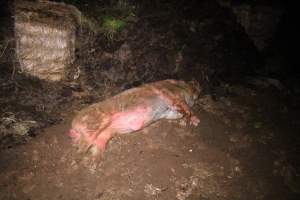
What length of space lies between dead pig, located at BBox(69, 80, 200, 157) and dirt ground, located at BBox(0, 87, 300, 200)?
0.23m

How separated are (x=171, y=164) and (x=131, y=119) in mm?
954

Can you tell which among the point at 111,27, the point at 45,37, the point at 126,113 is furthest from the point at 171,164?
the point at 111,27

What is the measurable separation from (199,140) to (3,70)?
377 cm

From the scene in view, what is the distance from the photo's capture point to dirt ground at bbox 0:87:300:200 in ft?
13.0

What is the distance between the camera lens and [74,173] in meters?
4.09

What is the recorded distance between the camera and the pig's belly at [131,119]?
14.3ft

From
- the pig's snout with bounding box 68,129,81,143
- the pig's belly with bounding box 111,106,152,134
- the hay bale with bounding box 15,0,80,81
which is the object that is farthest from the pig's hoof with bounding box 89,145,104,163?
the hay bale with bounding box 15,0,80,81

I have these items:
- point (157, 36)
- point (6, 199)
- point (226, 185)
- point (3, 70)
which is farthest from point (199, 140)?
point (3, 70)

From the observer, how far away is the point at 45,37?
4848 millimetres

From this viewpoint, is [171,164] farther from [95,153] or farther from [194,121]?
[95,153]

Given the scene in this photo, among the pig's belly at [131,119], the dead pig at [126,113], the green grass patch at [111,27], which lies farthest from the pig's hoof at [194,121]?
the green grass patch at [111,27]

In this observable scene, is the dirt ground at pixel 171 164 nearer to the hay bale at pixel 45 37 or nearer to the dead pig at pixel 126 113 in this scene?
the dead pig at pixel 126 113

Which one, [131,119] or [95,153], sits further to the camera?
[131,119]

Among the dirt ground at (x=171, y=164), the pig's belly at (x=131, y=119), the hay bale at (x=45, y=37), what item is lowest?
the dirt ground at (x=171, y=164)
